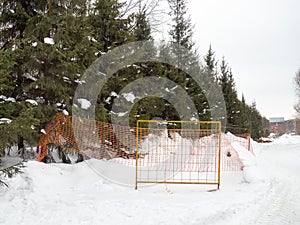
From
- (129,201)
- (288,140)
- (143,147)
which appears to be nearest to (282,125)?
(288,140)

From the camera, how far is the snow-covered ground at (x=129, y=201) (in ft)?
13.6

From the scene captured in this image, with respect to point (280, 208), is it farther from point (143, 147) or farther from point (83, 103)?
point (83, 103)

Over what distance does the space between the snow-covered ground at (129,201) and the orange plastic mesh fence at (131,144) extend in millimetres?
846

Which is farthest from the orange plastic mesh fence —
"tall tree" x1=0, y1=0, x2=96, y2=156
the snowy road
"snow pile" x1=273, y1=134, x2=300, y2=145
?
"snow pile" x1=273, y1=134, x2=300, y2=145

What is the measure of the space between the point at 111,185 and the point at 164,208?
5.95 ft

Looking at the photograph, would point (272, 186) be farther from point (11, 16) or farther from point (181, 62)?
point (181, 62)

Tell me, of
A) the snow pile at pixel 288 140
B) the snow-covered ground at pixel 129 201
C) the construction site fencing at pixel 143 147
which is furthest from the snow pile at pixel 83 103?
the snow pile at pixel 288 140

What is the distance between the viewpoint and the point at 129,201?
493 centimetres

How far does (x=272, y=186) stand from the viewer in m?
6.61

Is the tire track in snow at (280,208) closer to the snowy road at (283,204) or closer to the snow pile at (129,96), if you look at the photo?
the snowy road at (283,204)

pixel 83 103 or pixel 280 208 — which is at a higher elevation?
pixel 83 103

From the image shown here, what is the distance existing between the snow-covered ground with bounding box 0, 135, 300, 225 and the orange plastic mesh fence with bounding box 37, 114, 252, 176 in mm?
846

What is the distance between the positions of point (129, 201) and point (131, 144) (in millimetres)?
3533

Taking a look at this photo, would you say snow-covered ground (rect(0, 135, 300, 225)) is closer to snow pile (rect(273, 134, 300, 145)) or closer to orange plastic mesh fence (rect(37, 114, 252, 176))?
orange plastic mesh fence (rect(37, 114, 252, 176))
